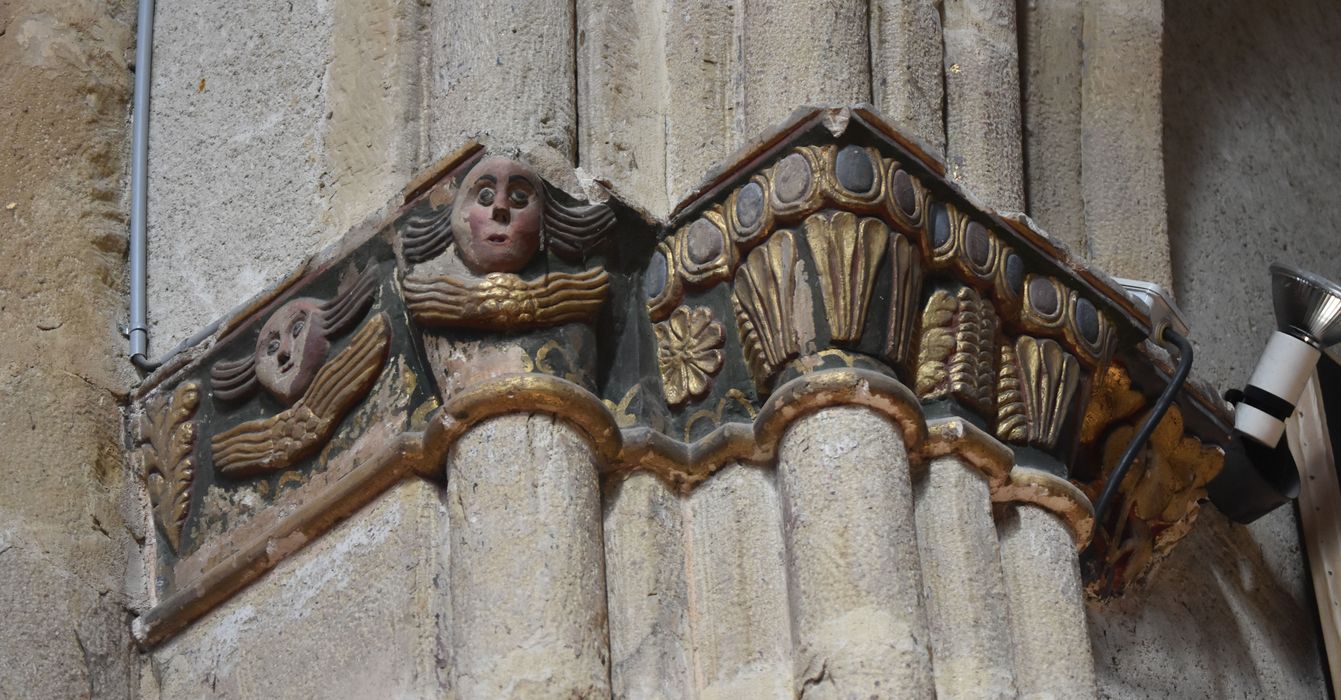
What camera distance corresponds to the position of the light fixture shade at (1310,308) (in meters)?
3.19

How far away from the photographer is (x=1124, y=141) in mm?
3258

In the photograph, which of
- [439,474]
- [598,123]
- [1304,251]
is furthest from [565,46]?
[1304,251]

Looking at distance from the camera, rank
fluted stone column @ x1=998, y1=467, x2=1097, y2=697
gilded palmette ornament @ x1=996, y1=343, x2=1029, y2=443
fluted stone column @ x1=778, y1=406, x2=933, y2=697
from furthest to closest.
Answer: gilded palmette ornament @ x1=996, y1=343, x2=1029, y2=443 < fluted stone column @ x1=998, y1=467, x2=1097, y2=697 < fluted stone column @ x1=778, y1=406, x2=933, y2=697

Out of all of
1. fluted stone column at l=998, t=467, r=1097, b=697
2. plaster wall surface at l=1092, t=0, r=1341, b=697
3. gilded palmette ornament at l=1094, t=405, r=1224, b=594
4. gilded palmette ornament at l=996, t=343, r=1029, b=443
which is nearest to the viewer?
fluted stone column at l=998, t=467, r=1097, b=697

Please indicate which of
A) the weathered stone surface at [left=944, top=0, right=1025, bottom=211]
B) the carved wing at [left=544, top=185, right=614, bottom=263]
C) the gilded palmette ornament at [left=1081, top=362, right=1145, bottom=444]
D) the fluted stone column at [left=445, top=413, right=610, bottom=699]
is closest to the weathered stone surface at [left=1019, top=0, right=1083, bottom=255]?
the weathered stone surface at [left=944, top=0, right=1025, bottom=211]

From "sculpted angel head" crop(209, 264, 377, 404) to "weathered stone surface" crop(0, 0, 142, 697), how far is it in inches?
9.9

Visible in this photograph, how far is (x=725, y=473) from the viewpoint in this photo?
2523 mm

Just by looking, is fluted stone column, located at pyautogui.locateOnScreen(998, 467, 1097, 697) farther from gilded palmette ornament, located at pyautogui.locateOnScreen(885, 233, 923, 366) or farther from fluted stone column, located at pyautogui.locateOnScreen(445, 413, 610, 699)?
fluted stone column, located at pyautogui.locateOnScreen(445, 413, 610, 699)

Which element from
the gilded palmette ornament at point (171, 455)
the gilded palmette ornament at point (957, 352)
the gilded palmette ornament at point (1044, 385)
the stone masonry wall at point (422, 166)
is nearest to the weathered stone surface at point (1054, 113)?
the stone masonry wall at point (422, 166)

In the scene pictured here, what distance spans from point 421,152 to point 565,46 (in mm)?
225

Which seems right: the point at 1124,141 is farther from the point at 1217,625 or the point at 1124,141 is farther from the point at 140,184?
the point at 140,184

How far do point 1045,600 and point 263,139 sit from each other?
1246mm

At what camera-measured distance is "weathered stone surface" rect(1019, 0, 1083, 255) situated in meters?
3.15

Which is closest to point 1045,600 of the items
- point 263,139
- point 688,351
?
point 688,351
